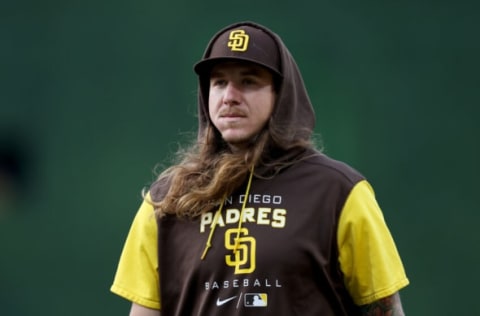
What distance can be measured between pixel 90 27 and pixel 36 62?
372 mm

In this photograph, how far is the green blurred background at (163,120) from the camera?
6289 mm

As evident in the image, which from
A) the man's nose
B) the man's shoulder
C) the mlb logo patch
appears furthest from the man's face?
the mlb logo patch

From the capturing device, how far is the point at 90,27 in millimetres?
6473

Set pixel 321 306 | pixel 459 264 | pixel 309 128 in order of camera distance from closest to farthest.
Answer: pixel 321 306 < pixel 309 128 < pixel 459 264

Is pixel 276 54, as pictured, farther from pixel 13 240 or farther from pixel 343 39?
pixel 13 240

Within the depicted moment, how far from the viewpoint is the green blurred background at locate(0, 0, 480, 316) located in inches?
248

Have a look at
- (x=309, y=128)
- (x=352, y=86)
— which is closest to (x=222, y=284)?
(x=309, y=128)

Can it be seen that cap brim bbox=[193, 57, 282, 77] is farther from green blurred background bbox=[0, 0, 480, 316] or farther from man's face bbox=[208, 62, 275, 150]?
green blurred background bbox=[0, 0, 480, 316]

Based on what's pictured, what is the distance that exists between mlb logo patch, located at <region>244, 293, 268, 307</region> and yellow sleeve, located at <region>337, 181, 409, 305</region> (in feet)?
0.82

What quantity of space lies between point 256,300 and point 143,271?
1.36 ft

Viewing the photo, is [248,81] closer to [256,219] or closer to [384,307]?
[256,219]

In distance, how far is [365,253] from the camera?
3256mm

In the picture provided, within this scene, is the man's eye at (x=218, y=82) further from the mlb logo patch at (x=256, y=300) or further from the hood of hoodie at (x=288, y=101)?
the mlb logo patch at (x=256, y=300)

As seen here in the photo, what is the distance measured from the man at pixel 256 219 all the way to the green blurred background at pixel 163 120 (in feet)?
9.24
